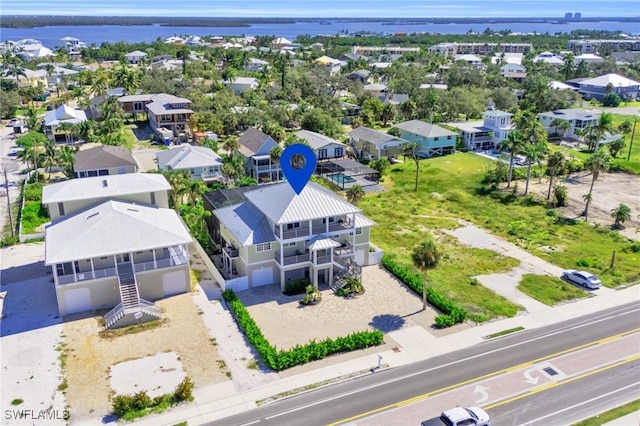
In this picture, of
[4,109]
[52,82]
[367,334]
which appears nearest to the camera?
[367,334]

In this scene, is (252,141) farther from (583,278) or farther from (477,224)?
(583,278)

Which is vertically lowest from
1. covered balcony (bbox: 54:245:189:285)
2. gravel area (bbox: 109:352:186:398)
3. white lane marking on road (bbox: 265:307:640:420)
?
white lane marking on road (bbox: 265:307:640:420)

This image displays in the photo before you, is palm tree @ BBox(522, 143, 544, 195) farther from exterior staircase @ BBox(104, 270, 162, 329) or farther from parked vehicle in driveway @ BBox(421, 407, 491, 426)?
exterior staircase @ BBox(104, 270, 162, 329)

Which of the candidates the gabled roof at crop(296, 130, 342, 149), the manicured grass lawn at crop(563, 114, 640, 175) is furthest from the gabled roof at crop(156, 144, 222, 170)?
the manicured grass lawn at crop(563, 114, 640, 175)

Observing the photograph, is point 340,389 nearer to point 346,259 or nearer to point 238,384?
point 238,384

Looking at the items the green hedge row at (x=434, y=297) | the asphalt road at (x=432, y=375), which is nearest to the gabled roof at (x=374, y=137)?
the green hedge row at (x=434, y=297)

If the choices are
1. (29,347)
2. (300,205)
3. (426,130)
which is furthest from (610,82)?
(29,347)

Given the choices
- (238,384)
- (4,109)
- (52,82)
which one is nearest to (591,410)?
(238,384)
